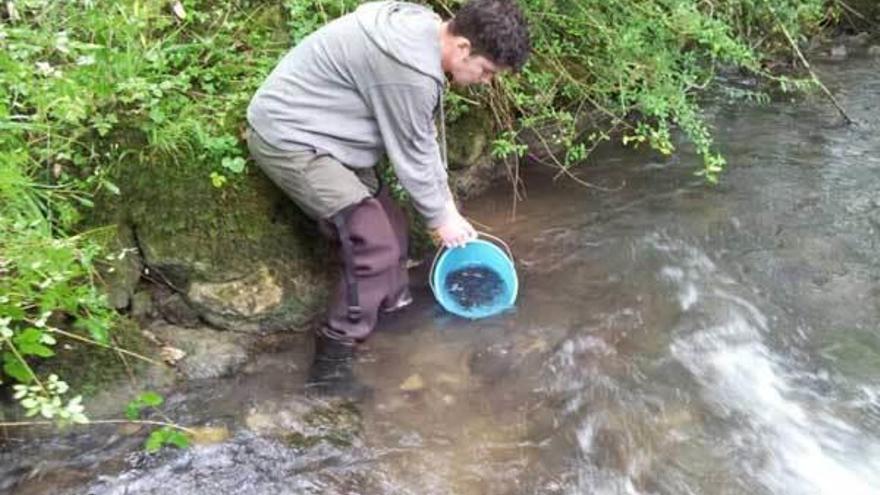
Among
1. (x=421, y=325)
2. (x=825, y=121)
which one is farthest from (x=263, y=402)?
(x=825, y=121)

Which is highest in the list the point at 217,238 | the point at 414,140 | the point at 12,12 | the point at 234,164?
the point at 12,12

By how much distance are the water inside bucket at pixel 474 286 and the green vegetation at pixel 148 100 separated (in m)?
0.87

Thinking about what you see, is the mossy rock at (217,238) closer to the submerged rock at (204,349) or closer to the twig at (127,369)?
the submerged rock at (204,349)

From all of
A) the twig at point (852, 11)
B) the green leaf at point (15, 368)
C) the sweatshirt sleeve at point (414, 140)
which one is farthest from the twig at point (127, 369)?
the twig at point (852, 11)

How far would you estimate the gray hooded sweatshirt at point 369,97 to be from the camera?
324cm

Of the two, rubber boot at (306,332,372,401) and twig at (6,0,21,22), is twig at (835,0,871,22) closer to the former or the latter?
rubber boot at (306,332,372,401)

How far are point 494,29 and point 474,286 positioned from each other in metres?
1.34

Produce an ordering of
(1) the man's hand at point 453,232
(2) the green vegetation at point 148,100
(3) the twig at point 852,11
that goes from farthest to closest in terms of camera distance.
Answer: (3) the twig at point 852,11 < (1) the man's hand at point 453,232 < (2) the green vegetation at point 148,100

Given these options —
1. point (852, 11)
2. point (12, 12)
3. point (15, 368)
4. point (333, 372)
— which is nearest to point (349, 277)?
point (333, 372)

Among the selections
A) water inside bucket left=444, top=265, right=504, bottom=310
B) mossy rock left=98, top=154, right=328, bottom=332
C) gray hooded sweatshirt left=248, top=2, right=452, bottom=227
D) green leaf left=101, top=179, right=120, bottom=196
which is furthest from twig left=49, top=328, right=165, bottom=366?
water inside bucket left=444, top=265, right=504, bottom=310

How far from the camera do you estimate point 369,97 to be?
3.33 metres

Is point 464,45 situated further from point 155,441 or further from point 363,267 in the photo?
point 155,441

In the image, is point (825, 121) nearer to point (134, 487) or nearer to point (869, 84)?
point (869, 84)

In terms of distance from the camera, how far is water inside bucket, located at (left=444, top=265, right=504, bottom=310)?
157 inches
